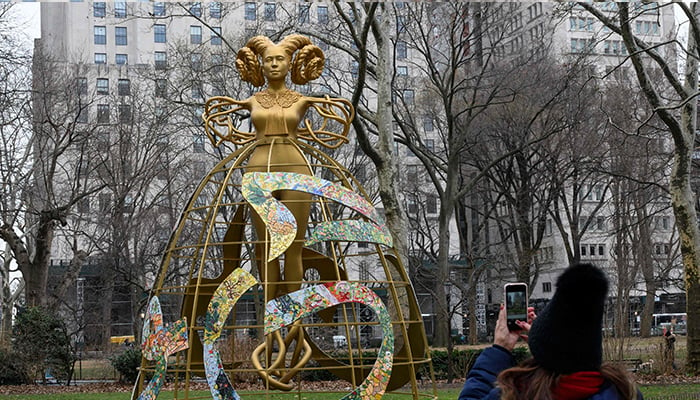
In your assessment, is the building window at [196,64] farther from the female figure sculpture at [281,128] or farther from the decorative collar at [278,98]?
the decorative collar at [278,98]

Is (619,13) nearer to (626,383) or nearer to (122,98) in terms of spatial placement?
(626,383)

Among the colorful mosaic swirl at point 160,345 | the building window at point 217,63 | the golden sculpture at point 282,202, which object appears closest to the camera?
the colorful mosaic swirl at point 160,345

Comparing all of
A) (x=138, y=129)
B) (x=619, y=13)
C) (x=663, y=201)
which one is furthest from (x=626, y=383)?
(x=663, y=201)

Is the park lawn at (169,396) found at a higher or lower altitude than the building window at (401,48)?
lower

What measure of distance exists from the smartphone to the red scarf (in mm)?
448

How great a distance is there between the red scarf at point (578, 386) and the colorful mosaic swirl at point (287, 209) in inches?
181

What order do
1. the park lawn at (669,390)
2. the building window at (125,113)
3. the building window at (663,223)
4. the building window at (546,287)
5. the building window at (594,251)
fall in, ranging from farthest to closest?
the building window at (546,287) < the building window at (594,251) < the building window at (663,223) < the building window at (125,113) < the park lawn at (669,390)

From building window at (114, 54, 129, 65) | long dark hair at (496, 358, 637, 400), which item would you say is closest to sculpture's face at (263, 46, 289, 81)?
long dark hair at (496, 358, 637, 400)

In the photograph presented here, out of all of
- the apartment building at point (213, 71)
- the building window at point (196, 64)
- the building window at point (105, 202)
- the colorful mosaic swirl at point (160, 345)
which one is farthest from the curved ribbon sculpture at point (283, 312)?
the building window at point (105, 202)

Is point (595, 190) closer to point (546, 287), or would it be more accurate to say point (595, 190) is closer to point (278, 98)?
point (546, 287)

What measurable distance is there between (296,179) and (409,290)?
4.87ft

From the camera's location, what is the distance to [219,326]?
264 inches

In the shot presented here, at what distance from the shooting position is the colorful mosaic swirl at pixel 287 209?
7.07 meters

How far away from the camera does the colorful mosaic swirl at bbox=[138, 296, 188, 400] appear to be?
6957 millimetres
